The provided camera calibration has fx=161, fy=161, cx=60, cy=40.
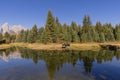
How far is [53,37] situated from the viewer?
269 feet

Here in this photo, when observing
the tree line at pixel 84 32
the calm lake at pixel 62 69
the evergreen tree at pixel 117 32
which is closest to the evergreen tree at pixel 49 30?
the tree line at pixel 84 32

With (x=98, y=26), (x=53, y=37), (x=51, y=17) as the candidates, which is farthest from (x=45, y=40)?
(x=98, y=26)

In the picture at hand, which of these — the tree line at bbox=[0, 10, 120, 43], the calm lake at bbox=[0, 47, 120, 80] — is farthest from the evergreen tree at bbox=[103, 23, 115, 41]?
the calm lake at bbox=[0, 47, 120, 80]

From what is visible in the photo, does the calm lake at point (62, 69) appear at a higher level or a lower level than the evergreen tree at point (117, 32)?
lower

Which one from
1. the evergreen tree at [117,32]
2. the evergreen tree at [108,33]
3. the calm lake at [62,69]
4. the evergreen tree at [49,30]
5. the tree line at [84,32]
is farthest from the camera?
the evergreen tree at [117,32]

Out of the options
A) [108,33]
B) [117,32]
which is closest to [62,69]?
[108,33]

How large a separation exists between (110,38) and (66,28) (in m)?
31.5

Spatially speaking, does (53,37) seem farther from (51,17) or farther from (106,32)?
(106,32)

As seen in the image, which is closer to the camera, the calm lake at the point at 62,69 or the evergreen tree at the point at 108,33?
the calm lake at the point at 62,69

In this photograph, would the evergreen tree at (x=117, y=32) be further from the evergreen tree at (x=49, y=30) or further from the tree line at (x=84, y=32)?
the evergreen tree at (x=49, y=30)

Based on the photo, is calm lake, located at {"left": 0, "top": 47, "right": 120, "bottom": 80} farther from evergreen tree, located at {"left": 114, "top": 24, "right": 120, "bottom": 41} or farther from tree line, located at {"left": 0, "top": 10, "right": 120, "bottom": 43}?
evergreen tree, located at {"left": 114, "top": 24, "right": 120, "bottom": 41}

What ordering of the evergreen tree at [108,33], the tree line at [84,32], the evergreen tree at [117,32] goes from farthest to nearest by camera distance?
the evergreen tree at [117,32] → the evergreen tree at [108,33] → the tree line at [84,32]

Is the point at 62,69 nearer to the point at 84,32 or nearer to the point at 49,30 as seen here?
the point at 49,30

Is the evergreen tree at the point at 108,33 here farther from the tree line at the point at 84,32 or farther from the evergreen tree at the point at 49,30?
the evergreen tree at the point at 49,30
